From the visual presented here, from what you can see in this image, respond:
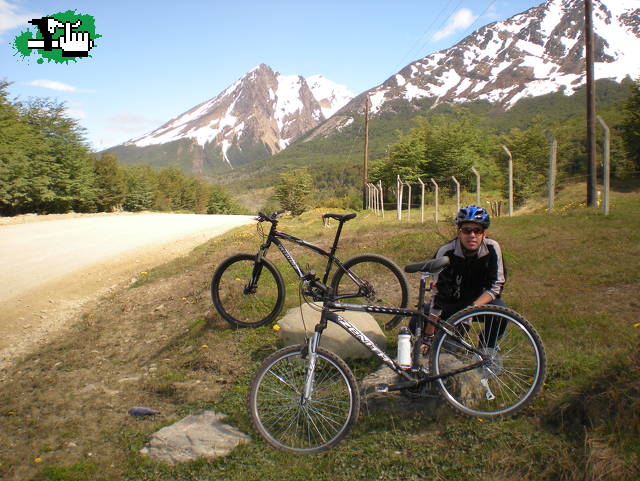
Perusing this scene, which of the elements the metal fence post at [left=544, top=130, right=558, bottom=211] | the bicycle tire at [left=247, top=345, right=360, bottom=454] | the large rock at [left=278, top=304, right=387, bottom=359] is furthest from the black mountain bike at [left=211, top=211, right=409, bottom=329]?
the metal fence post at [left=544, top=130, right=558, bottom=211]

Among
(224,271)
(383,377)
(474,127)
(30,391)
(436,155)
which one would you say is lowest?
(30,391)

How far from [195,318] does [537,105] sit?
624 ft

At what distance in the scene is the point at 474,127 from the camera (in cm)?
5006

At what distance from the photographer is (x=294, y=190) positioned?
59500mm

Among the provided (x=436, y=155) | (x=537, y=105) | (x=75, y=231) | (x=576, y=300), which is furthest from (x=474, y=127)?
(x=537, y=105)

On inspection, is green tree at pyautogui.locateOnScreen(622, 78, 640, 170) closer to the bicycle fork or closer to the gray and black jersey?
the gray and black jersey

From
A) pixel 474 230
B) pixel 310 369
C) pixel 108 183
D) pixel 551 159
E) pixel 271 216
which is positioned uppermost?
pixel 108 183

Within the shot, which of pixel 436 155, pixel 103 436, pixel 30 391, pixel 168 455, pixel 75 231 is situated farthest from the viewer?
pixel 436 155

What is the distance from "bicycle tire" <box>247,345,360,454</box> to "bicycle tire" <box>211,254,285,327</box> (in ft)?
7.93

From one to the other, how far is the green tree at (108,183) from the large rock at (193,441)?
4622 centimetres

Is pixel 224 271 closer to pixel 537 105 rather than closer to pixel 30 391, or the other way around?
pixel 30 391

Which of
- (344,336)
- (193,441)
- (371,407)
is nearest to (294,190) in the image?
(344,336)

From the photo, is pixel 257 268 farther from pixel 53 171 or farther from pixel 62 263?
pixel 53 171

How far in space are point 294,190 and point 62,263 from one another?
1852 inches
